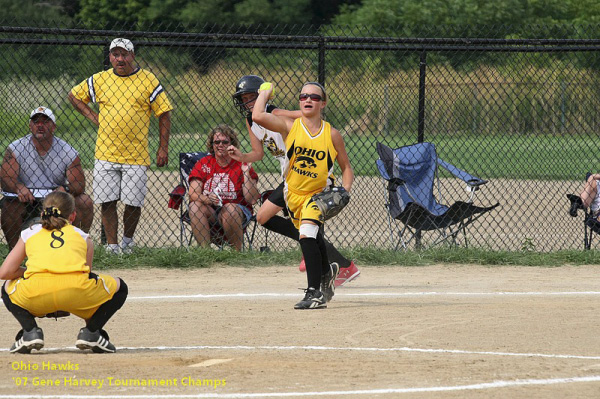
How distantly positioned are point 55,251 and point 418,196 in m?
5.87

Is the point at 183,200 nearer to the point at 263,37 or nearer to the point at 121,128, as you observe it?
the point at 121,128

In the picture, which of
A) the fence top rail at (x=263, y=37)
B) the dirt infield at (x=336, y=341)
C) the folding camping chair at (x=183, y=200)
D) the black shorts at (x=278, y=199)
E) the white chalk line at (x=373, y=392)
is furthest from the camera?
the folding camping chair at (x=183, y=200)

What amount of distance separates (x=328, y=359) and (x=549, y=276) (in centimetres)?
434

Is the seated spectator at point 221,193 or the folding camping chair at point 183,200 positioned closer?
the seated spectator at point 221,193

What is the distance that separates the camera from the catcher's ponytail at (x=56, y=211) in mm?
6000

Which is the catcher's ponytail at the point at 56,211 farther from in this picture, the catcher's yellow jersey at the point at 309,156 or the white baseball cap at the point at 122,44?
the white baseball cap at the point at 122,44

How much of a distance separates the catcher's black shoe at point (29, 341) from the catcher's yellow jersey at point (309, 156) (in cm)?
259

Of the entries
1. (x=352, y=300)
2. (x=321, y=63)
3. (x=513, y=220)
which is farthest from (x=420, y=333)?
(x=513, y=220)

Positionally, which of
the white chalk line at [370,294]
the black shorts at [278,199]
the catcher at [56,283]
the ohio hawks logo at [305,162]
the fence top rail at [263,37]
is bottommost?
the white chalk line at [370,294]

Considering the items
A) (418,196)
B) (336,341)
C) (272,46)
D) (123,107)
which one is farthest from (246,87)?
(418,196)

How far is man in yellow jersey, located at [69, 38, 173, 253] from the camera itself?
9.88 metres

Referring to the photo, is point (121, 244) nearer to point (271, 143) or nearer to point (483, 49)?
point (271, 143)

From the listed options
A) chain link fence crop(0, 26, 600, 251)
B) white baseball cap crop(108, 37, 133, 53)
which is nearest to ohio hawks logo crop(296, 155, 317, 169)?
chain link fence crop(0, 26, 600, 251)

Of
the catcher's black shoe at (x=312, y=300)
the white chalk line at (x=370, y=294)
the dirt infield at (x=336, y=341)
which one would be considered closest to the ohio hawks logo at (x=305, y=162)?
the catcher's black shoe at (x=312, y=300)
